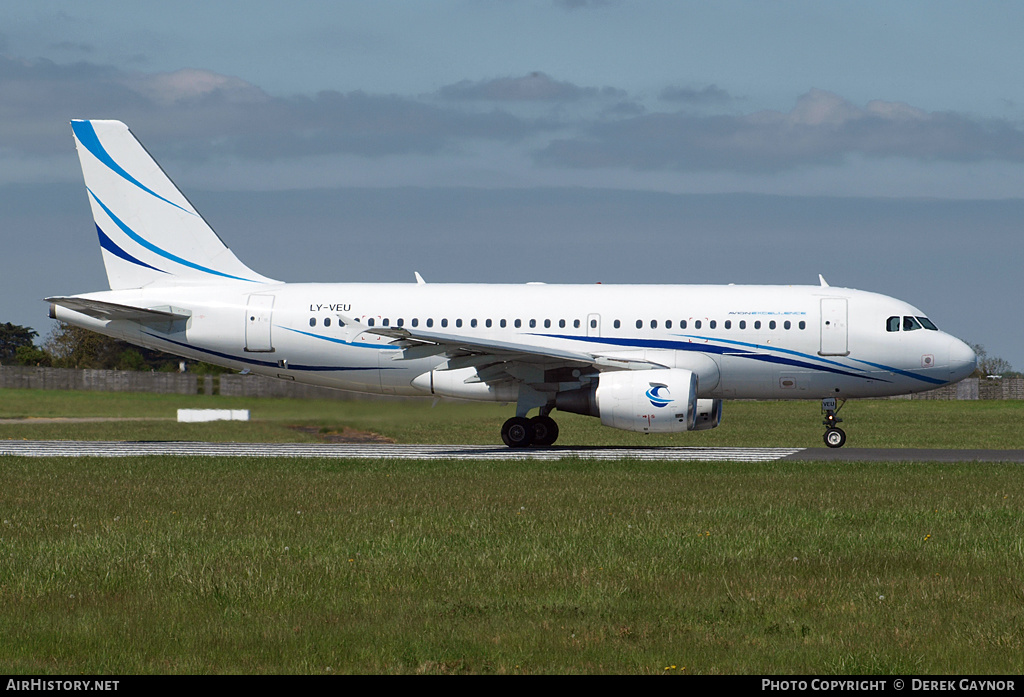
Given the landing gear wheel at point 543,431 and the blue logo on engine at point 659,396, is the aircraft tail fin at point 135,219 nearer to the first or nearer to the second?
the landing gear wheel at point 543,431

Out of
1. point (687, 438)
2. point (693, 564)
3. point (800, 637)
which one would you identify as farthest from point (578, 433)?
point (800, 637)

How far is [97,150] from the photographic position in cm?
3175

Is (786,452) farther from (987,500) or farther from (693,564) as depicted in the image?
(693,564)

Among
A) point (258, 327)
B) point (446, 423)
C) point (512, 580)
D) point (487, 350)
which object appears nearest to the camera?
point (512, 580)

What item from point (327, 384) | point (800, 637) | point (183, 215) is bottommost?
point (800, 637)

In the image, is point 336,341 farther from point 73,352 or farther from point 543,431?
point 73,352

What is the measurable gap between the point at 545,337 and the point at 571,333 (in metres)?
0.65

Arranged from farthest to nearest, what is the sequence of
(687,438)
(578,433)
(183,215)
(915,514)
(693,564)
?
1. (578,433)
2. (687,438)
3. (183,215)
4. (915,514)
5. (693,564)

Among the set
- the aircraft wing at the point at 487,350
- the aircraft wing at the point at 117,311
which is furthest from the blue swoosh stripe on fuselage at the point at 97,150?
the aircraft wing at the point at 487,350

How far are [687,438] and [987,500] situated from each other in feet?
74.7

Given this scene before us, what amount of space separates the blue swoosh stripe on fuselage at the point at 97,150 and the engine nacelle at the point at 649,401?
13684 mm

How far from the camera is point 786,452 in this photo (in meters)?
27.5

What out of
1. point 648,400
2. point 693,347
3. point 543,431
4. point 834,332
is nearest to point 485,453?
point 543,431

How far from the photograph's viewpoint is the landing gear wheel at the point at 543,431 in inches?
1165
